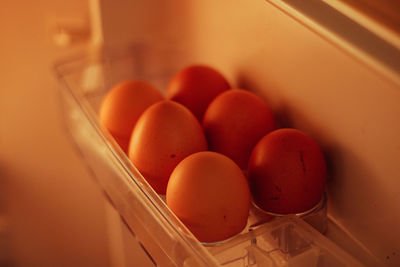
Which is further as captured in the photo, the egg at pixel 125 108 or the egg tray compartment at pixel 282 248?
the egg at pixel 125 108

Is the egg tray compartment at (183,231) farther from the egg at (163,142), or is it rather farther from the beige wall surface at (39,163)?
the beige wall surface at (39,163)

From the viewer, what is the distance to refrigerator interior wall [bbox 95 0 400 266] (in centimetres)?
51

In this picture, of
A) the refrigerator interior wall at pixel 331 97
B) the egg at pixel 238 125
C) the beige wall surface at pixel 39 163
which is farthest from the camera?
the beige wall surface at pixel 39 163

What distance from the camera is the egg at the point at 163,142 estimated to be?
23.4 inches

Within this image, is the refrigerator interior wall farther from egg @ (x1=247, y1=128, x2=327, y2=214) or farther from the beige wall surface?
the beige wall surface

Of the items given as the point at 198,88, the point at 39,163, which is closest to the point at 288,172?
the point at 198,88

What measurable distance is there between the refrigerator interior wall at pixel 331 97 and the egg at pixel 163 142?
0.15m

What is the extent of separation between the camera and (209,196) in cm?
52

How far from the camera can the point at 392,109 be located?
49cm

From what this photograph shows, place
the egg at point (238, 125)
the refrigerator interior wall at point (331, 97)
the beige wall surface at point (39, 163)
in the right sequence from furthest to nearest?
the beige wall surface at point (39, 163) → the egg at point (238, 125) → the refrigerator interior wall at point (331, 97)

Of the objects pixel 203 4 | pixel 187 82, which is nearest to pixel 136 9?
pixel 203 4

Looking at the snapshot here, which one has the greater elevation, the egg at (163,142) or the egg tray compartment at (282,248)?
the egg at (163,142)

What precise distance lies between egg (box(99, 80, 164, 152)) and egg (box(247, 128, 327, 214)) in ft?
0.66

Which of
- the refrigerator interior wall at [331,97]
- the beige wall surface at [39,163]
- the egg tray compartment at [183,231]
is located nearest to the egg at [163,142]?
the egg tray compartment at [183,231]
